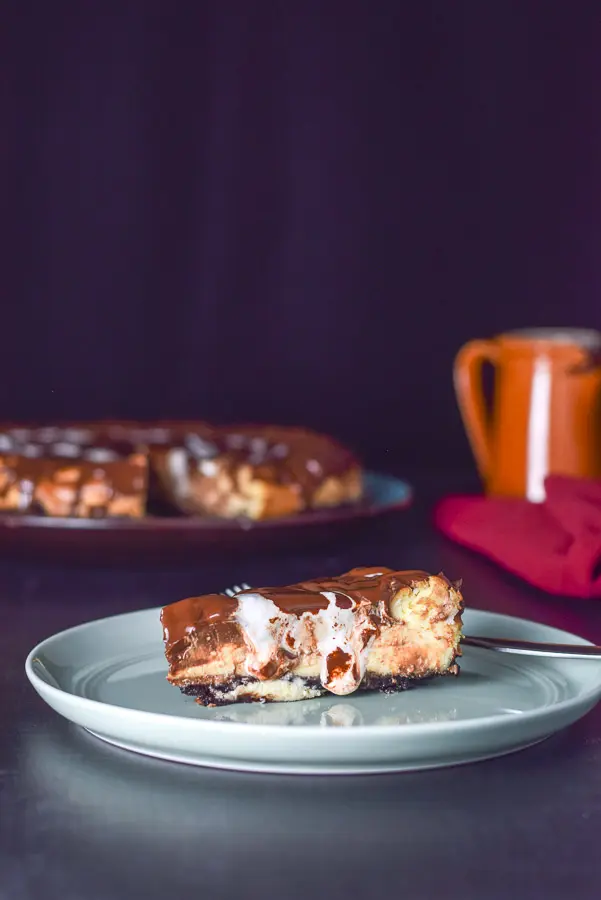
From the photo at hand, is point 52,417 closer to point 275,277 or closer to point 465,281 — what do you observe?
point 275,277

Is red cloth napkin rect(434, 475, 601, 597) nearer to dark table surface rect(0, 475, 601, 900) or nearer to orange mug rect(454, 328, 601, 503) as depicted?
orange mug rect(454, 328, 601, 503)

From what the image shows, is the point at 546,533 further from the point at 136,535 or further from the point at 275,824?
the point at 275,824

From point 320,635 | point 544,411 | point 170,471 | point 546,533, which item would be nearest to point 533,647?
point 320,635

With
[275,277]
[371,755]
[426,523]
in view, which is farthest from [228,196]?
[371,755]

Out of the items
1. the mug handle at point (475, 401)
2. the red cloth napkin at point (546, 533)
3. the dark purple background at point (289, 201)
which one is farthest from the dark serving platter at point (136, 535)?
the dark purple background at point (289, 201)

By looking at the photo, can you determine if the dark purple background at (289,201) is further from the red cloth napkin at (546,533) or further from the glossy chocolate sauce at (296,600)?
the glossy chocolate sauce at (296,600)

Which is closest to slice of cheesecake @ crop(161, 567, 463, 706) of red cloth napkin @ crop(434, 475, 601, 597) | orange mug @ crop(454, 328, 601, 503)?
red cloth napkin @ crop(434, 475, 601, 597)
